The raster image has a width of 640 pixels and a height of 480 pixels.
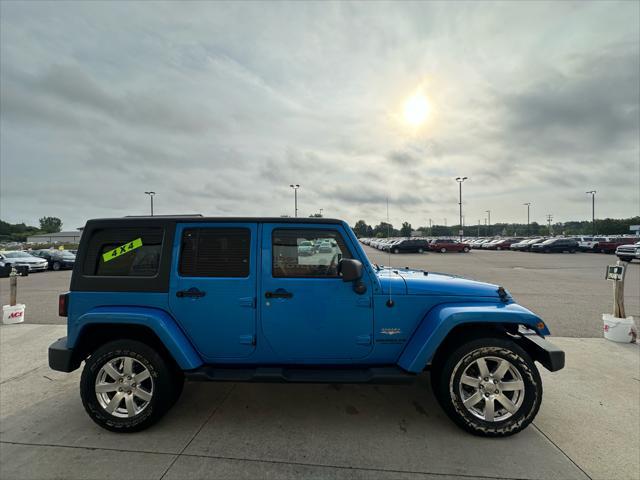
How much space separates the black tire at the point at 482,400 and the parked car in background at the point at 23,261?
23013mm

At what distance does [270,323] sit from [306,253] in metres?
0.74

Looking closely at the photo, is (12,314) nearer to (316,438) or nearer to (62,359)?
(62,359)

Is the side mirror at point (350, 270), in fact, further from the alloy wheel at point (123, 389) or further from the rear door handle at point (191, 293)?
the alloy wheel at point (123, 389)

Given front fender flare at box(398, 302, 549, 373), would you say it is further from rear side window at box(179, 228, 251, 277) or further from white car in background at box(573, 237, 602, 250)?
white car in background at box(573, 237, 602, 250)

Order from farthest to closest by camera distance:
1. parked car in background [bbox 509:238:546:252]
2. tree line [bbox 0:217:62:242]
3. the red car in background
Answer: tree line [bbox 0:217:62:242] → parked car in background [bbox 509:238:546:252] → the red car in background

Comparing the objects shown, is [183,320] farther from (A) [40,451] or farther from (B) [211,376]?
(A) [40,451]

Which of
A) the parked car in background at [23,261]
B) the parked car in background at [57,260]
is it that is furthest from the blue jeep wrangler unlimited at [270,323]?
the parked car in background at [57,260]

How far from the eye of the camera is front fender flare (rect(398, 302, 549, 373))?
2.63 metres

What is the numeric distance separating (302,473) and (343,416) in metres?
0.78

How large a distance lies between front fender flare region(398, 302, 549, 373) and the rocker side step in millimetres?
157

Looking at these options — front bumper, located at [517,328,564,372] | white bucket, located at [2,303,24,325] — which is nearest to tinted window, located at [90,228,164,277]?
front bumper, located at [517,328,564,372]

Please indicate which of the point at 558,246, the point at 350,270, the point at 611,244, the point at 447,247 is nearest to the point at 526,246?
the point at 558,246

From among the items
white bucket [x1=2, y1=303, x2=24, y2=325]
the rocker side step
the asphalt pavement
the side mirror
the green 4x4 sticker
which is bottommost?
the asphalt pavement

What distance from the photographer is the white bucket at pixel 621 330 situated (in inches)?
191
